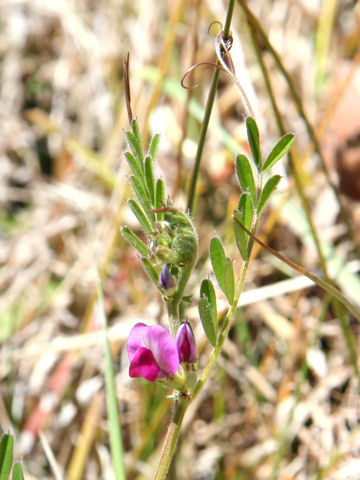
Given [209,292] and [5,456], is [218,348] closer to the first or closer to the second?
[209,292]

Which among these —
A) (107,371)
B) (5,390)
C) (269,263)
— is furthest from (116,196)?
(107,371)

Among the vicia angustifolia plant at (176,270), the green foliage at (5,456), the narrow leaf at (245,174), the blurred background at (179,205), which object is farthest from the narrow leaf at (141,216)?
the blurred background at (179,205)

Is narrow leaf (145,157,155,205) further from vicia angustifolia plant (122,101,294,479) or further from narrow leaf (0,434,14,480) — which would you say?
narrow leaf (0,434,14,480)

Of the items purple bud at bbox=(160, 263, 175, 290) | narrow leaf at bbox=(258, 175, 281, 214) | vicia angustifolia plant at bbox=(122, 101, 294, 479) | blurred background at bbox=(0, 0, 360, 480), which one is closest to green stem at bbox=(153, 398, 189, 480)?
vicia angustifolia plant at bbox=(122, 101, 294, 479)

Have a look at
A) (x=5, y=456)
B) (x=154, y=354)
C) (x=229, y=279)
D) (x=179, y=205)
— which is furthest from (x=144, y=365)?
(x=179, y=205)

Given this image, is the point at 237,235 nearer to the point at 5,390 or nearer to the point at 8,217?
the point at 5,390

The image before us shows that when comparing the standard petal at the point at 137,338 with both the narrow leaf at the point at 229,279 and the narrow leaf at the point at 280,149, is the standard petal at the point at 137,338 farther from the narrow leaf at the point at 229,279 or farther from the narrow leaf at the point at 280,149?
the narrow leaf at the point at 280,149

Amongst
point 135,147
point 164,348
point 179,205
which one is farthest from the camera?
point 179,205
